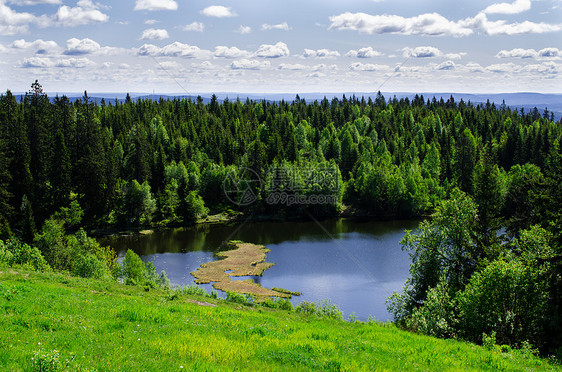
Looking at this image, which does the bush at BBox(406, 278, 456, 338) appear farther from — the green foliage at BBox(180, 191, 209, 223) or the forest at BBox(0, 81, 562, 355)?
the green foliage at BBox(180, 191, 209, 223)

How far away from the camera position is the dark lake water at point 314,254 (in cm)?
4528

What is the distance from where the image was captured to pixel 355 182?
93688 mm

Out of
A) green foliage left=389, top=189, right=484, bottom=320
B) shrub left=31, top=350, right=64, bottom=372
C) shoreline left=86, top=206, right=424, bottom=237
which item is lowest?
shoreline left=86, top=206, right=424, bottom=237

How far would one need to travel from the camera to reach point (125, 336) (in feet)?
39.7

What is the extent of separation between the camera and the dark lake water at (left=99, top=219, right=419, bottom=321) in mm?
45281

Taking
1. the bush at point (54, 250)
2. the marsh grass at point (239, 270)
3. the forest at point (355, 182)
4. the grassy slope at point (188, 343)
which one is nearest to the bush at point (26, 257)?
the bush at point (54, 250)

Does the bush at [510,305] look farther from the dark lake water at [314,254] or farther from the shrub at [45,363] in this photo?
the shrub at [45,363]

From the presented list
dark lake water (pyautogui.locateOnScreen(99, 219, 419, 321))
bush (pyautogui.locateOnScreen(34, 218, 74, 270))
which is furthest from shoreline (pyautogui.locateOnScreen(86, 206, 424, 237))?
bush (pyautogui.locateOnScreen(34, 218, 74, 270))

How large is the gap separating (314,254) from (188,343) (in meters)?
49.8

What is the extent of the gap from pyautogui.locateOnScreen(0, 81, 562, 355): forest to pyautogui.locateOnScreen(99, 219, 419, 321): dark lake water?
6179mm

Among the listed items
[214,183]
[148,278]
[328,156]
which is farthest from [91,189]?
[328,156]

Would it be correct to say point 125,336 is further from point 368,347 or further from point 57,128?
point 57,128

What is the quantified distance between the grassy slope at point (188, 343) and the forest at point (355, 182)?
6147 millimetres

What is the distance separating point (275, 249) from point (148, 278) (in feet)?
91.0
